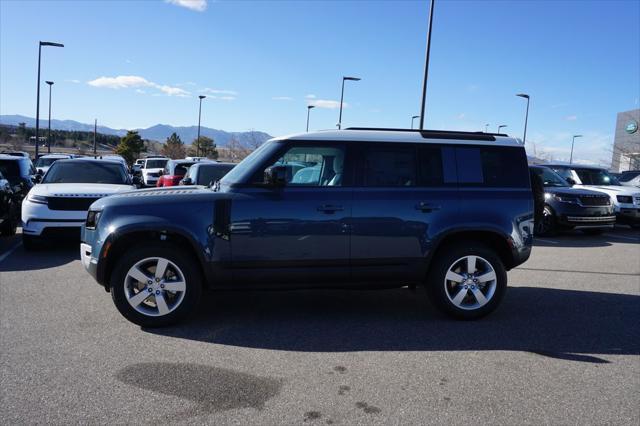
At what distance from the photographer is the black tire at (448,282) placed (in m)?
5.32

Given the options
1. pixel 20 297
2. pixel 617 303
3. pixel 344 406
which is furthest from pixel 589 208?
pixel 20 297

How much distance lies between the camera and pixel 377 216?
201 inches

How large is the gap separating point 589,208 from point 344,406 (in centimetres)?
1145

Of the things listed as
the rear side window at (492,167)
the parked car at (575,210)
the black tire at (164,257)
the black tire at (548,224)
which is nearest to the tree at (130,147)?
the black tire at (548,224)

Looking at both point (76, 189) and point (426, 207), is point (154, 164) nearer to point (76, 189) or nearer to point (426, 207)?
point (76, 189)

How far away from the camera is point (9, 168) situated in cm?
1205

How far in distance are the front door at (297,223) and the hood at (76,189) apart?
4.45 metres

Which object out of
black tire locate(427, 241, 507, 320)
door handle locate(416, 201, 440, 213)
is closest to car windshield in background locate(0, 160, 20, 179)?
door handle locate(416, 201, 440, 213)

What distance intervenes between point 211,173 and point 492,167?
771 cm

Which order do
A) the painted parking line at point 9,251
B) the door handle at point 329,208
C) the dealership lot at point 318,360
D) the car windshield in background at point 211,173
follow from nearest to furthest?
1. the dealership lot at point 318,360
2. the door handle at point 329,208
3. the painted parking line at point 9,251
4. the car windshield in background at point 211,173

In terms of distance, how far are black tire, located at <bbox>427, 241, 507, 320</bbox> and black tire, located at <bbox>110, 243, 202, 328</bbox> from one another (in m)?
2.45

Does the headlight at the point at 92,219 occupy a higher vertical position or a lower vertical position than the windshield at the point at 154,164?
lower

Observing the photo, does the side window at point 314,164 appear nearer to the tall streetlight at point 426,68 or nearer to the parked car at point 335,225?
the parked car at point 335,225

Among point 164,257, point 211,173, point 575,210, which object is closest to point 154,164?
point 211,173
